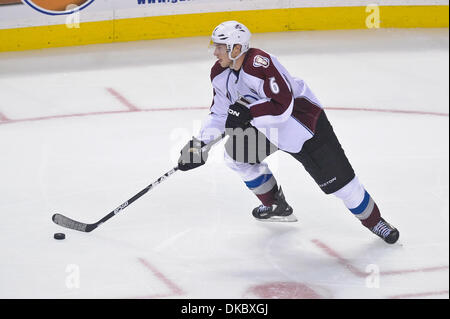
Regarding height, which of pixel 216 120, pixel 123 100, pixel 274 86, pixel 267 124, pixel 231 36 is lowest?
pixel 123 100

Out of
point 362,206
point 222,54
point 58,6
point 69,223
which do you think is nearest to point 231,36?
point 222,54

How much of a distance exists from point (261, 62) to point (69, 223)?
1228mm

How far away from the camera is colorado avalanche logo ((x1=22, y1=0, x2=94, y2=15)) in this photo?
26.1ft

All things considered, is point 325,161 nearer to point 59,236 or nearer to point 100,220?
point 100,220

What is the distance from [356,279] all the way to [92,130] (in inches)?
102

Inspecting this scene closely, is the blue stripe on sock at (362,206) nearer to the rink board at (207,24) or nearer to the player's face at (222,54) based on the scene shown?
the player's face at (222,54)

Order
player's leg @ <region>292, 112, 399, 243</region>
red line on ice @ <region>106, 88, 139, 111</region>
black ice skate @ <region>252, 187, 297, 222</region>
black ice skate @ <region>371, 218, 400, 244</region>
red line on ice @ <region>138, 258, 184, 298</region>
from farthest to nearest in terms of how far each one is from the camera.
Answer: red line on ice @ <region>106, 88, 139, 111</region>
black ice skate @ <region>252, 187, 297, 222</region>
black ice skate @ <region>371, 218, 400, 244</region>
player's leg @ <region>292, 112, 399, 243</region>
red line on ice @ <region>138, 258, 184, 298</region>

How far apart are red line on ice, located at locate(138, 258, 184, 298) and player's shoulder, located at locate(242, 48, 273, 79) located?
0.95 metres

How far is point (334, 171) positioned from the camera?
4.57 metres

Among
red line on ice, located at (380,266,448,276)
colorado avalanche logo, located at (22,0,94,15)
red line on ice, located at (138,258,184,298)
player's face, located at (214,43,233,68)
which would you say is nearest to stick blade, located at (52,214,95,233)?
red line on ice, located at (138,258,184,298)

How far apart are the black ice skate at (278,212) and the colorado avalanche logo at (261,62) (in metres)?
0.80

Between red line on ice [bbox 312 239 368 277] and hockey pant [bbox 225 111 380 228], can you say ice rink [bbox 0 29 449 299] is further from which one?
hockey pant [bbox 225 111 380 228]

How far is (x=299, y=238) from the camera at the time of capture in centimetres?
486

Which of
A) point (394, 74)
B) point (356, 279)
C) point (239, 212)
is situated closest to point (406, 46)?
point (394, 74)
